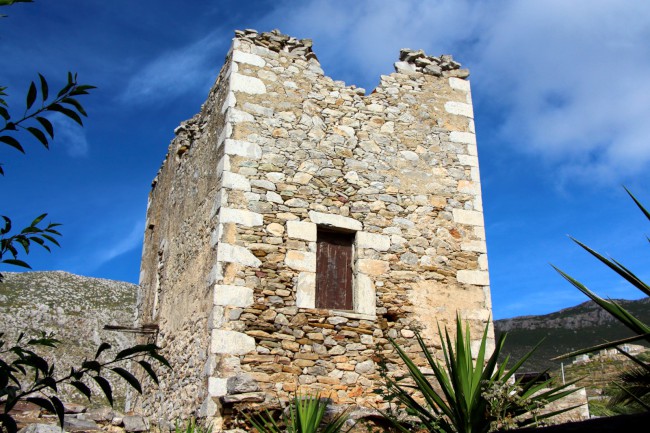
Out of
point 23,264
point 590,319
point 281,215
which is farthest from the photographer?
point 590,319

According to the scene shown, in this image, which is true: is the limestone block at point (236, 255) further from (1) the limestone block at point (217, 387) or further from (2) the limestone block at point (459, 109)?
(2) the limestone block at point (459, 109)

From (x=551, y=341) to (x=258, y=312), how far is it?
1128 inches

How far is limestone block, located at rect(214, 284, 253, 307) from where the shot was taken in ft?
23.6

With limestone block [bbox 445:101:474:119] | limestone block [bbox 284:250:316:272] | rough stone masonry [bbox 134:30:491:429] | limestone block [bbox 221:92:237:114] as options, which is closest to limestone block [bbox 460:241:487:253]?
rough stone masonry [bbox 134:30:491:429]

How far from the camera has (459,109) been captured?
9.44m

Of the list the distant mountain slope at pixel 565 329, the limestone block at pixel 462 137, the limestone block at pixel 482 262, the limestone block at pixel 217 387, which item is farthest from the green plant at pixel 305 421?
the distant mountain slope at pixel 565 329

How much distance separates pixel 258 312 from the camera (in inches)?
287

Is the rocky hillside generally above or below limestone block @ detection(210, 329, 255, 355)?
above

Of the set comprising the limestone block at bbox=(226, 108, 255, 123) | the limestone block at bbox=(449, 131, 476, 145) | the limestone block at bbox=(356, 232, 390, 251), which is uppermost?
the limestone block at bbox=(449, 131, 476, 145)

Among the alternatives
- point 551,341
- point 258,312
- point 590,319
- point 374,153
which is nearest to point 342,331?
point 258,312

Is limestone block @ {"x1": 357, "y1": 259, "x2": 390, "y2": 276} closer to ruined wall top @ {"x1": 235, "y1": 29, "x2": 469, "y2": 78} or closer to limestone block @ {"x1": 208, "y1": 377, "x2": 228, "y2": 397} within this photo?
limestone block @ {"x1": 208, "y1": 377, "x2": 228, "y2": 397}

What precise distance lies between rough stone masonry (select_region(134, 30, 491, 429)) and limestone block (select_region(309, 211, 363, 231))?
2cm

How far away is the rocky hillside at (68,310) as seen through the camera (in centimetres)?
2239

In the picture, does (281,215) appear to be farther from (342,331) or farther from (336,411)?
(336,411)
